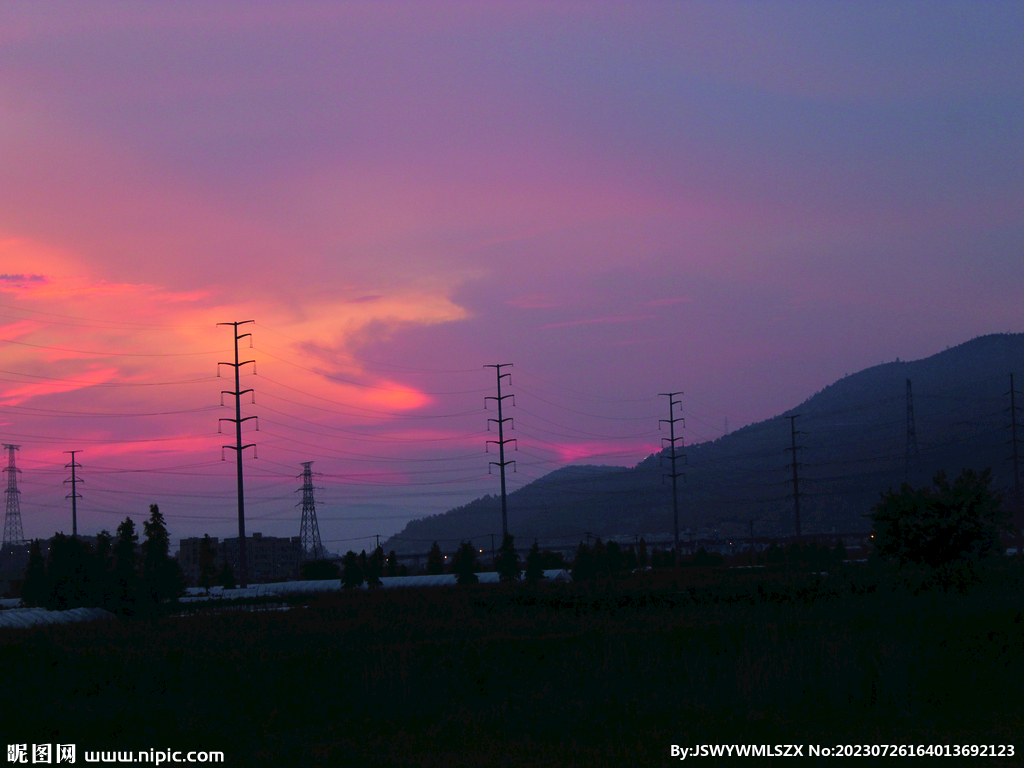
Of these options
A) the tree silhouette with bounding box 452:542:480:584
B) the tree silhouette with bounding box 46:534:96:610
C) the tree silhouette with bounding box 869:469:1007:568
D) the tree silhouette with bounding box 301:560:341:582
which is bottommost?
the tree silhouette with bounding box 301:560:341:582

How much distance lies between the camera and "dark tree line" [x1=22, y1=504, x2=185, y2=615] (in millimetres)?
53312

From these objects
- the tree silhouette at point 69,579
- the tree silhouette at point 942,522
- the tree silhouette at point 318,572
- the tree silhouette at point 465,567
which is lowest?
the tree silhouette at point 318,572

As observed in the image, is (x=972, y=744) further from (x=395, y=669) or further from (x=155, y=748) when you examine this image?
(x=155, y=748)

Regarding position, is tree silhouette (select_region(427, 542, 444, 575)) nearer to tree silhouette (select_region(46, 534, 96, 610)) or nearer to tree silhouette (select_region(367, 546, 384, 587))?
tree silhouette (select_region(367, 546, 384, 587))

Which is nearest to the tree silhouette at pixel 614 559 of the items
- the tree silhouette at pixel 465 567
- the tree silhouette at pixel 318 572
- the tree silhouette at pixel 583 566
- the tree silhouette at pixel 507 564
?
the tree silhouette at pixel 583 566

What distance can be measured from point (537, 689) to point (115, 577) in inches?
1604

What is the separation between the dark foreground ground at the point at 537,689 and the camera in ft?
52.1

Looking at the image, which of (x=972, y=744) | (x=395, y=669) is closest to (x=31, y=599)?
(x=395, y=669)

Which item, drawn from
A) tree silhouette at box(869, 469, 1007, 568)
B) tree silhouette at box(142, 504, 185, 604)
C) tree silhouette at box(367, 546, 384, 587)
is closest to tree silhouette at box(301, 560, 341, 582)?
tree silhouette at box(367, 546, 384, 587)

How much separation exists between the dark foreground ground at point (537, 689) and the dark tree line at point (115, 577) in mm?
24534

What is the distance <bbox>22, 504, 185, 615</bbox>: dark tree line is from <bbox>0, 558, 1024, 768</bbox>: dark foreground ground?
24.5 m

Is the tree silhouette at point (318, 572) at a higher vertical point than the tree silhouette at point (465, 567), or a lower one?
lower

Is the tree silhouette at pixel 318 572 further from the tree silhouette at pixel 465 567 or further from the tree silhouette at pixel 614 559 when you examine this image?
the tree silhouette at pixel 614 559

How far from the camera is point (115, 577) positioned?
178 feet
